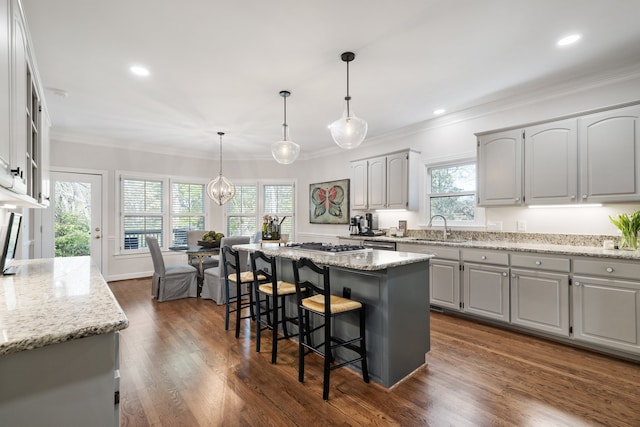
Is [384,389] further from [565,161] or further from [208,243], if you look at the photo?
[208,243]

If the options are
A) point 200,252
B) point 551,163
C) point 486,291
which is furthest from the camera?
point 200,252

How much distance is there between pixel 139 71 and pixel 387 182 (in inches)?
141

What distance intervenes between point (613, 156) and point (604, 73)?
914 millimetres

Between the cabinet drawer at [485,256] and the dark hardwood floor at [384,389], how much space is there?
2.57ft

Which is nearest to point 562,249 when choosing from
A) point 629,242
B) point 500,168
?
point 629,242

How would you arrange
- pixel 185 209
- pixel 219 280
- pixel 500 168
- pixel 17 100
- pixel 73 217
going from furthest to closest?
pixel 185 209 → pixel 73 217 → pixel 219 280 → pixel 500 168 → pixel 17 100

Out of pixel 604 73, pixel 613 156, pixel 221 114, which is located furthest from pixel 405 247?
pixel 221 114

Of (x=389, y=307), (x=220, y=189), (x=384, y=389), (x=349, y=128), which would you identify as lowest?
(x=384, y=389)

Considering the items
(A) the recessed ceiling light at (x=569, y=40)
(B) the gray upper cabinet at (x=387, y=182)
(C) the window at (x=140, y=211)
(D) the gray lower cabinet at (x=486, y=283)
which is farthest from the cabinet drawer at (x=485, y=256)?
(C) the window at (x=140, y=211)

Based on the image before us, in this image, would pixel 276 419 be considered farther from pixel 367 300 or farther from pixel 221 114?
pixel 221 114

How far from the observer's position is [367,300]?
2.35 meters

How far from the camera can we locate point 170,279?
4.60 m

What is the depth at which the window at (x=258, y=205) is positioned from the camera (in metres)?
7.14

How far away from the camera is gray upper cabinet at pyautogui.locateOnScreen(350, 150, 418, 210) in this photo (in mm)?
4684
